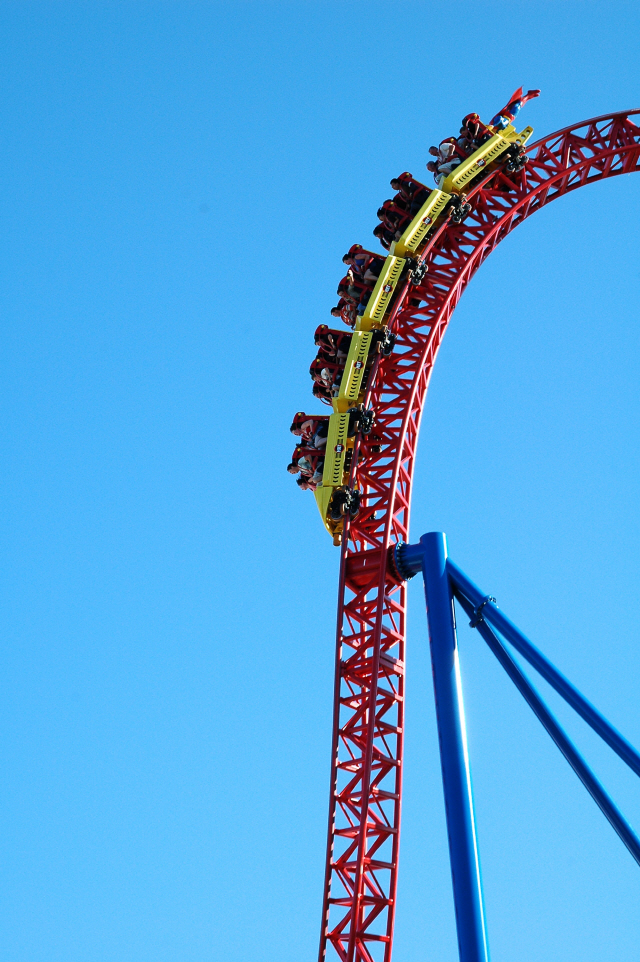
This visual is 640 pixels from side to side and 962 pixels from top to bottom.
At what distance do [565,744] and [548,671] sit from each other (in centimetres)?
72

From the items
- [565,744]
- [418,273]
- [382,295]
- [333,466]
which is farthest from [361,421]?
[565,744]

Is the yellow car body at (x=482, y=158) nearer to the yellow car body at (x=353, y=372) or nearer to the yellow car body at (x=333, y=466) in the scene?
the yellow car body at (x=353, y=372)

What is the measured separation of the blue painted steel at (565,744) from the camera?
11.4 meters

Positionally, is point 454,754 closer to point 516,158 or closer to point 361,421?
point 361,421

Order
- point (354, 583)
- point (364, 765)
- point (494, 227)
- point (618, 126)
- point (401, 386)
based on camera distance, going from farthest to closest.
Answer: point (618, 126) → point (494, 227) → point (401, 386) → point (354, 583) → point (364, 765)

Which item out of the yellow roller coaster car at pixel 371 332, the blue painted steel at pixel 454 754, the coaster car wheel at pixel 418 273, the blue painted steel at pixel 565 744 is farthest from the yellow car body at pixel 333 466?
the blue painted steel at pixel 565 744

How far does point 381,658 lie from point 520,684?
2.02 metres

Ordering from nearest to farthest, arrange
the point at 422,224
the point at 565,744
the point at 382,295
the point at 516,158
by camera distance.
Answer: the point at 565,744 → the point at 382,295 → the point at 422,224 → the point at 516,158

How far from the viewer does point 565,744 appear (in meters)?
11.8

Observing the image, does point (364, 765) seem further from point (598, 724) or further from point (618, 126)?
point (618, 126)

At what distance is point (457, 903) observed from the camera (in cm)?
1140

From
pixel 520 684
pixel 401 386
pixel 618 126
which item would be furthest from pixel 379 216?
pixel 520 684

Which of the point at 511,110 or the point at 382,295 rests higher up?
the point at 511,110

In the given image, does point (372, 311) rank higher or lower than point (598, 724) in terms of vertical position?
higher
